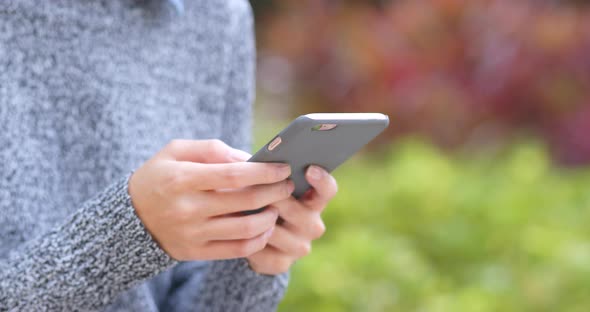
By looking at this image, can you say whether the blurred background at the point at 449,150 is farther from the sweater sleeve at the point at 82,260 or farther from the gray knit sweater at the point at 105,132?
the sweater sleeve at the point at 82,260

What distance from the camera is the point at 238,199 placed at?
979 millimetres

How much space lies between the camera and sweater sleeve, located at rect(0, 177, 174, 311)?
40.5 inches

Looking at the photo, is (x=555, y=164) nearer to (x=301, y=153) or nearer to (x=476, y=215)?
(x=476, y=215)

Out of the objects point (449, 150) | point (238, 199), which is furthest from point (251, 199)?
point (449, 150)

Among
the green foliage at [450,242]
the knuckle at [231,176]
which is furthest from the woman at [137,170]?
the green foliage at [450,242]

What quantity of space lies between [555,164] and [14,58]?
8.78ft

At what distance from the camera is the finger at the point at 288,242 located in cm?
116

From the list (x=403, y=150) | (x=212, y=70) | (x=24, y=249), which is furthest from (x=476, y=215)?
(x=24, y=249)

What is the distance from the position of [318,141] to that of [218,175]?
14 cm

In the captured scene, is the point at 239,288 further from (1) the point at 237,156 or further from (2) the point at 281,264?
(1) the point at 237,156

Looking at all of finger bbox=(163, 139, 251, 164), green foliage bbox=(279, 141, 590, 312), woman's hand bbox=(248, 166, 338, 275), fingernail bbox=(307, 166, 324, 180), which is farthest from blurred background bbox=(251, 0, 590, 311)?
finger bbox=(163, 139, 251, 164)

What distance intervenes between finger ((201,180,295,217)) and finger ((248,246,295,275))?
0.67ft

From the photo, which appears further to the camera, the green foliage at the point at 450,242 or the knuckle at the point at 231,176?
the green foliage at the point at 450,242

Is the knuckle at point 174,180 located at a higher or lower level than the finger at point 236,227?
higher
